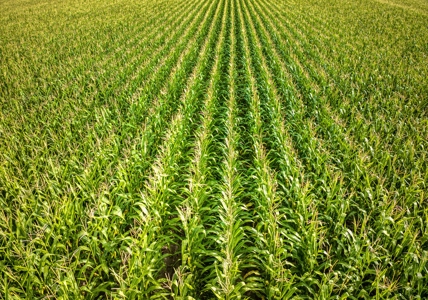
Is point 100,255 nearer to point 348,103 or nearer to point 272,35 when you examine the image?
point 348,103

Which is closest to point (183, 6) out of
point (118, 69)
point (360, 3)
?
point (360, 3)

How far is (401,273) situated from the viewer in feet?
10.5

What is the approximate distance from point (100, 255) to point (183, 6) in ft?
93.5

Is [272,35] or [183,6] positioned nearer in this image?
[272,35]

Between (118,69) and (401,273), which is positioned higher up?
(118,69)

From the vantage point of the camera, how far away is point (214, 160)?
5.20 meters

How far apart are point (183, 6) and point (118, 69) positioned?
2012cm

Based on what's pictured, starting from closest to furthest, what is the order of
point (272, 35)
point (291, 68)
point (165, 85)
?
point (165, 85), point (291, 68), point (272, 35)

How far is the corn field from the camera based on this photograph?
3191mm

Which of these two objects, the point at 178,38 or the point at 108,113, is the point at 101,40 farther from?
the point at 108,113

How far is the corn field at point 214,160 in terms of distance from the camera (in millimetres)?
3191

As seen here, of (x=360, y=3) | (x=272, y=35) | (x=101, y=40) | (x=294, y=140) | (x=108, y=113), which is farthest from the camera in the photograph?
(x=360, y=3)

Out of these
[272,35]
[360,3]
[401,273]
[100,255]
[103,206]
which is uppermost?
[360,3]

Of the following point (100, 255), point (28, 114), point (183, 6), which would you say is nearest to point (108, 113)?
point (28, 114)
